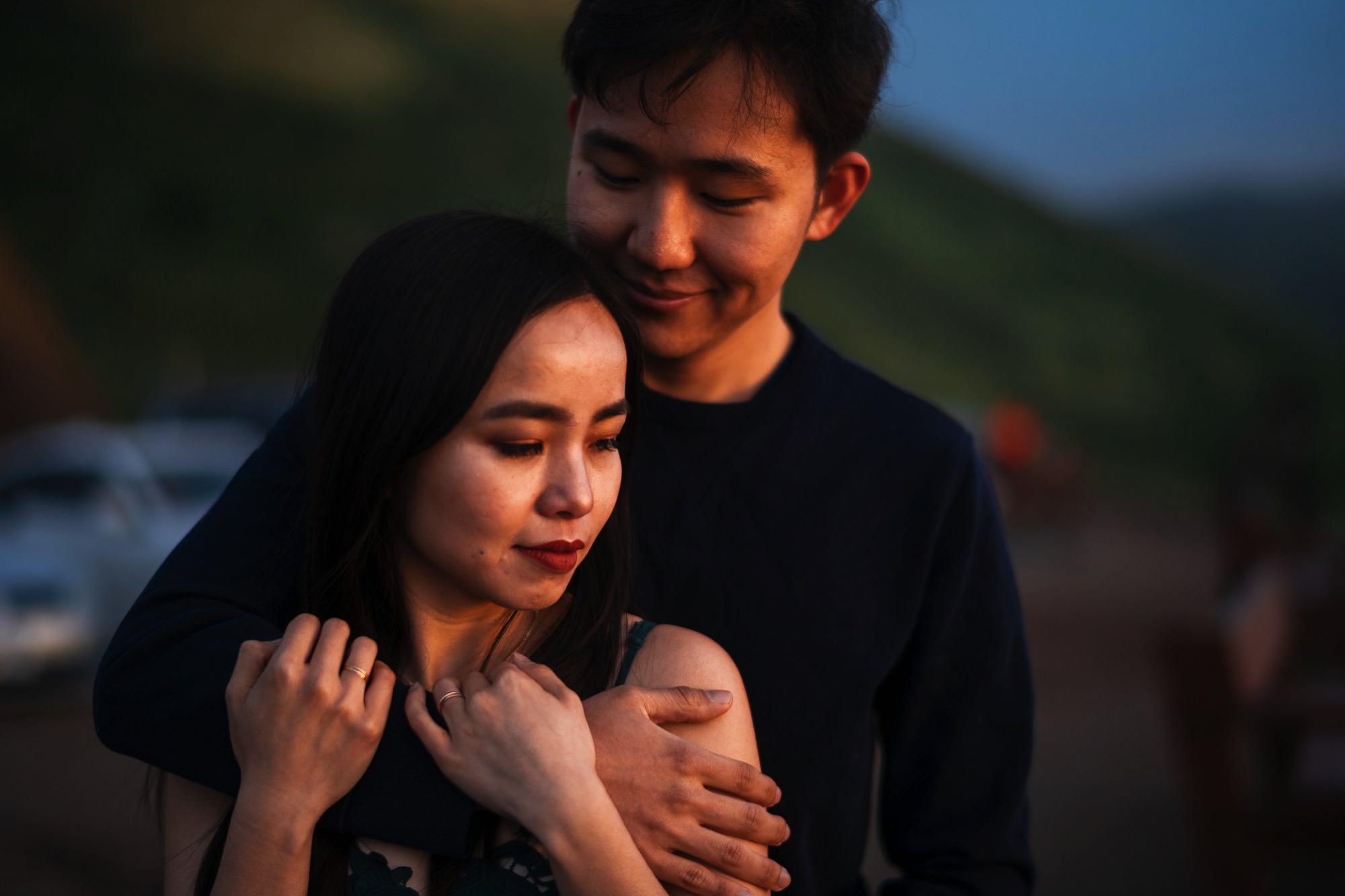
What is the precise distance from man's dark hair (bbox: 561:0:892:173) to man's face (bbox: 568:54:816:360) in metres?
0.03

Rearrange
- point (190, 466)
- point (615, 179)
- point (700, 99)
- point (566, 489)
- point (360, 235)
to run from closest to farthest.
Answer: point (566, 489) < point (700, 99) < point (615, 179) < point (190, 466) < point (360, 235)

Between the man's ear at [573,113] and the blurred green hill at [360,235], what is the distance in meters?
23.8

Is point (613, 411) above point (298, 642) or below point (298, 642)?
above

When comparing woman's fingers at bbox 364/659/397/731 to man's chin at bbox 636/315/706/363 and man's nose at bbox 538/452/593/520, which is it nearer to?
man's nose at bbox 538/452/593/520

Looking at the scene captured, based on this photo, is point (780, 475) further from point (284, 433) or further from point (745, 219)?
point (284, 433)

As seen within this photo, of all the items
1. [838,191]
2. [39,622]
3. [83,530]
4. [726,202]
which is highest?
[83,530]

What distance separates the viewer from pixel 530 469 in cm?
188

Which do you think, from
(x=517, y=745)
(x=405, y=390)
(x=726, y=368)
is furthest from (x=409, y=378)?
(x=726, y=368)

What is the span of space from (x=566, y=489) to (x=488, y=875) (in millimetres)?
571

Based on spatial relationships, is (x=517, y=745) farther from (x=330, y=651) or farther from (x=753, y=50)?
(x=753, y=50)

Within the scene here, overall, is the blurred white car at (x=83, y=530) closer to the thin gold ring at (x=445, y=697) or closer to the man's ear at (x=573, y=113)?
the man's ear at (x=573, y=113)

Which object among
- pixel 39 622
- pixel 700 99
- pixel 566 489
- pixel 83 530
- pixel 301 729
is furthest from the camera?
pixel 83 530

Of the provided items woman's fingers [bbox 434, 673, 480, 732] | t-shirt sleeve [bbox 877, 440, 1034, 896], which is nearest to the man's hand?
woman's fingers [bbox 434, 673, 480, 732]

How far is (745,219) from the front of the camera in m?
2.26
